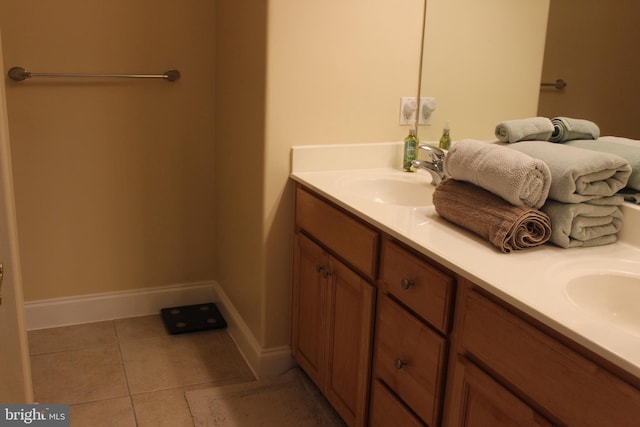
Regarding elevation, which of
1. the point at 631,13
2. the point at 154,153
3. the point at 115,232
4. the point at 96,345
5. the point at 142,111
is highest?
the point at 631,13

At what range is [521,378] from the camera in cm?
126

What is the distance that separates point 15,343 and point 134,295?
4.92 feet

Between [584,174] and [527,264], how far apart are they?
0.88 ft

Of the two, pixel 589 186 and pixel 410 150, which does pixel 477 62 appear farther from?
pixel 589 186

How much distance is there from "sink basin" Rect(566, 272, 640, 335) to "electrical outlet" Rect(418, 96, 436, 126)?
3.83 feet

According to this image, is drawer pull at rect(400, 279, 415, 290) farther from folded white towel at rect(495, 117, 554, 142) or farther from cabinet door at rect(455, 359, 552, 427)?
folded white towel at rect(495, 117, 554, 142)

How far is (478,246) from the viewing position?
157 centimetres

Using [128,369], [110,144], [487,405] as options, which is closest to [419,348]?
[487,405]

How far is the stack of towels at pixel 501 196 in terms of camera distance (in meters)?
1.51

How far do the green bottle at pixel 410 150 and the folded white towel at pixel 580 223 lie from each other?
86 cm

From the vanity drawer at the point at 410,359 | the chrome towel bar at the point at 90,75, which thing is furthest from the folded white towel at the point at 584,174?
the chrome towel bar at the point at 90,75

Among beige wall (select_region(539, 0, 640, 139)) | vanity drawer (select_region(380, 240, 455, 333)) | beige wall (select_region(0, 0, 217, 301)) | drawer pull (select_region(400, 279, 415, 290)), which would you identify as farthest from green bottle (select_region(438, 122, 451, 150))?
beige wall (select_region(0, 0, 217, 301))

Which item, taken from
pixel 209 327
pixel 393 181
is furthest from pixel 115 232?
pixel 393 181

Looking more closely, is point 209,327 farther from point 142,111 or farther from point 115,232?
point 142,111
